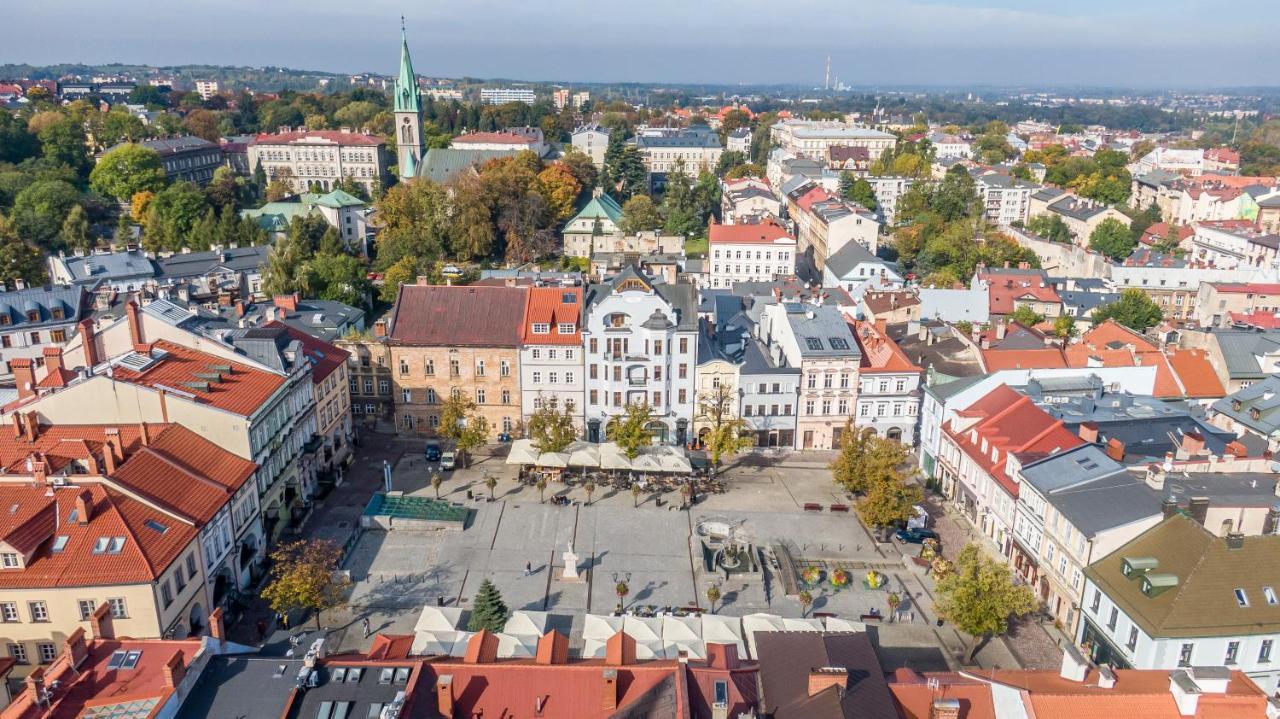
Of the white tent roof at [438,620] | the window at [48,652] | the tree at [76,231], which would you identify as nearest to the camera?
the window at [48,652]

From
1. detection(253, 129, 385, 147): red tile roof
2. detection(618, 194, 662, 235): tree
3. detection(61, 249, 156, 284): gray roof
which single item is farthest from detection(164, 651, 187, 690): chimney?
detection(253, 129, 385, 147): red tile roof

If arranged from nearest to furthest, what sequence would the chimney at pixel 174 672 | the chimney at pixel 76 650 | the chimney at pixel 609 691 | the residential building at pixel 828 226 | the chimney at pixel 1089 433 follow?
1. the chimney at pixel 174 672
2. the chimney at pixel 609 691
3. the chimney at pixel 76 650
4. the chimney at pixel 1089 433
5. the residential building at pixel 828 226

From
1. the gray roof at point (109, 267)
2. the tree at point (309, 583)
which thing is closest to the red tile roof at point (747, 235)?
the gray roof at point (109, 267)

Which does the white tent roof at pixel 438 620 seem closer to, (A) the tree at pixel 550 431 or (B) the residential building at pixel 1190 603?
(A) the tree at pixel 550 431

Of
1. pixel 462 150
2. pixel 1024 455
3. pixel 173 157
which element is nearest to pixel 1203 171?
pixel 462 150

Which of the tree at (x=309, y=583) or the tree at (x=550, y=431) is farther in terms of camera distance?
the tree at (x=550, y=431)

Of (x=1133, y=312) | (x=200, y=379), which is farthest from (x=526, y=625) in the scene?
(x=1133, y=312)
